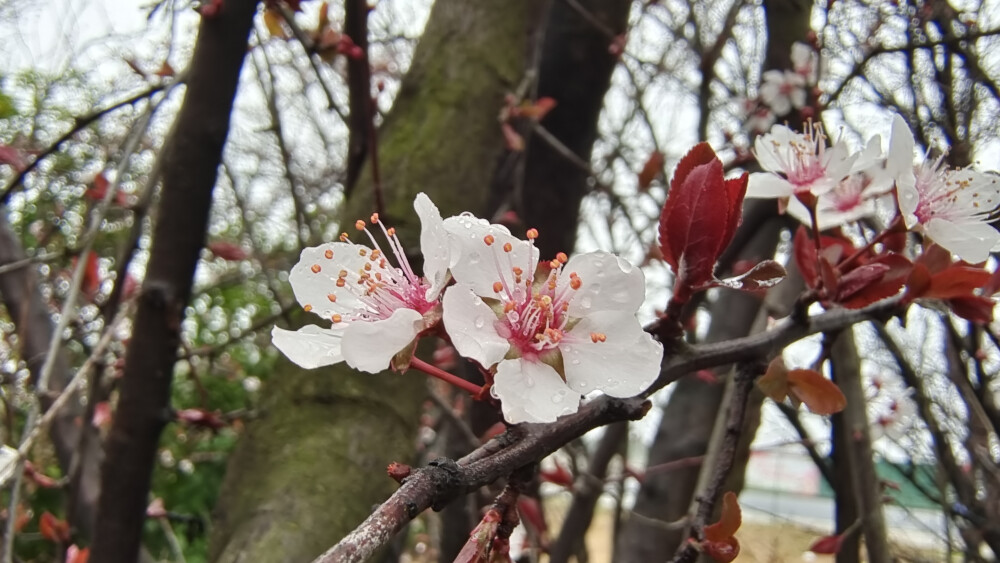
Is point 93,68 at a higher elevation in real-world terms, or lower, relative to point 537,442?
higher

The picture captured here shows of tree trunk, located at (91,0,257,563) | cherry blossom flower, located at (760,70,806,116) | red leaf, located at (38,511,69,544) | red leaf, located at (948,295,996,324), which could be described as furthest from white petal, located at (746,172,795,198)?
cherry blossom flower, located at (760,70,806,116)

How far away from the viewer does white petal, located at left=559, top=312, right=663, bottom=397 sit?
1.76 feet

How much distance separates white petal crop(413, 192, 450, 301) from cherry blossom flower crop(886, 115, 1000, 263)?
498 millimetres

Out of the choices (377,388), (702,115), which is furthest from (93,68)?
(377,388)

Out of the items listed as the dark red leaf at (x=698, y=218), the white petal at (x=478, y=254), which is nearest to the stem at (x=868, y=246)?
the dark red leaf at (x=698, y=218)

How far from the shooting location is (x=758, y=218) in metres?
1.91

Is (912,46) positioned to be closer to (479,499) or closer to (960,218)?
(960,218)

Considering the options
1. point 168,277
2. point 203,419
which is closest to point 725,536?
point 168,277

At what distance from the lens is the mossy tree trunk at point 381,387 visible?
1.10 meters

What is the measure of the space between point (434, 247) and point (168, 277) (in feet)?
2.56

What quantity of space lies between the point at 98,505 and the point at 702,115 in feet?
7.81

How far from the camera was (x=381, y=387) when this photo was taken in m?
1.27

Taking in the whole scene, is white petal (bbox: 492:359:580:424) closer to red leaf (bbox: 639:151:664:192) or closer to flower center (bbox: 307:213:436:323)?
flower center (bbox: 307:213:436:323)

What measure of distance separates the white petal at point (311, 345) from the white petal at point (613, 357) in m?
0.19
